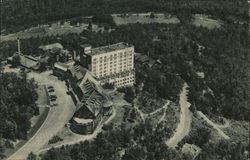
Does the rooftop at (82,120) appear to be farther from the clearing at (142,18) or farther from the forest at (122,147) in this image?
the clearing at (142,18)

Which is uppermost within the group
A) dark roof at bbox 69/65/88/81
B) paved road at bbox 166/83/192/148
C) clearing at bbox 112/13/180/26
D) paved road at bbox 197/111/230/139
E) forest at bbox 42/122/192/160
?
dark roof at bbox 69/65/88/81

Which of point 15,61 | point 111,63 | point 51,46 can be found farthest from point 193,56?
point 15,61

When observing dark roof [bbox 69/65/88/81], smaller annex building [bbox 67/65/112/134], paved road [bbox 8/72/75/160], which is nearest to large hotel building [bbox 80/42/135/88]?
dark roof [bbox 69/65/88/81]

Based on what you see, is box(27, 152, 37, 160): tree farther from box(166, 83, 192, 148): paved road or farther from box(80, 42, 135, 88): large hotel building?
box(80, 42, 135, 88): large hotel building

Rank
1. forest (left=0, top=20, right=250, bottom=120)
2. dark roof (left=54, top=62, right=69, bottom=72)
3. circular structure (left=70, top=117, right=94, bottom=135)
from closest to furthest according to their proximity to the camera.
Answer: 1. circular structure (left=70, top=117, right=94, bottom=135)
2. dark roof (left=54, top=62, right=69, bottom=72)
3. forest (left=0, top=20, right=250, bottom=120)

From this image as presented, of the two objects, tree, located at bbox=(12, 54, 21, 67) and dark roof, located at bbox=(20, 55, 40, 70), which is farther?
tree, located at bbox=(12, 54, 21, 67)

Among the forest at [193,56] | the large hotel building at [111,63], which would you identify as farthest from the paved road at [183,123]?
the large hotel building at [111,63]

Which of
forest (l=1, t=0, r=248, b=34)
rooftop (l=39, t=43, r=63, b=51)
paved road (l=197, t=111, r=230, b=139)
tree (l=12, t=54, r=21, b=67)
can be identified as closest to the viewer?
paved road (l=197, t=111, r=230, b=139)
